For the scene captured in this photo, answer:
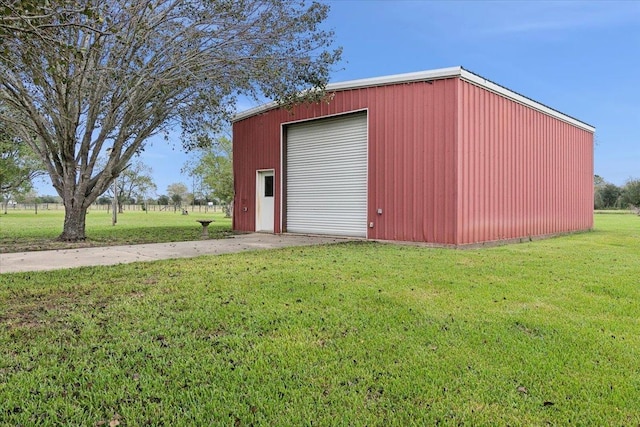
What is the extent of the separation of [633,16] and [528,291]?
48.7ft

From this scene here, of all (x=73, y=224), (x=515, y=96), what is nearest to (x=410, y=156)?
(x=515, y=96)

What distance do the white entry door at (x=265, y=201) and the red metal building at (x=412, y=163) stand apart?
4cm

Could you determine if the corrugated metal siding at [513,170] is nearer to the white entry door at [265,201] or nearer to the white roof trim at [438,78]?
the white roof trim at [438,78]

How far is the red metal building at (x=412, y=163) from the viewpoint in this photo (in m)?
9.52

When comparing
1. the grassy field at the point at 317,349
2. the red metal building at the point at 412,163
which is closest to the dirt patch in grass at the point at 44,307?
the grassy field at the point at 317,349

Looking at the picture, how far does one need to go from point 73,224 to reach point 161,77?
14.7ft

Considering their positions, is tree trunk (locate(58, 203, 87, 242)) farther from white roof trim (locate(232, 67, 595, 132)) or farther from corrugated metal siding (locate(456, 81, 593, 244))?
corrugated metal siding (locate(456, 81, 593, 244))

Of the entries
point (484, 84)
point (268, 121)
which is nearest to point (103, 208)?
point (268, 121)

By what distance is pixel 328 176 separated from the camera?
1214 cm

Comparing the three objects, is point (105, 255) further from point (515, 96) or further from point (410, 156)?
point (515, 96)

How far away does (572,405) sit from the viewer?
88.4 inches

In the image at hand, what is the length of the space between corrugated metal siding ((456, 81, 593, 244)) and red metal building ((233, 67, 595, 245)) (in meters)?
0.04

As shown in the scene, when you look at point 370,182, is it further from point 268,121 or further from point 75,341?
point 75,341

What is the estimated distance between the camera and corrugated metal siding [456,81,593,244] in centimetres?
967
